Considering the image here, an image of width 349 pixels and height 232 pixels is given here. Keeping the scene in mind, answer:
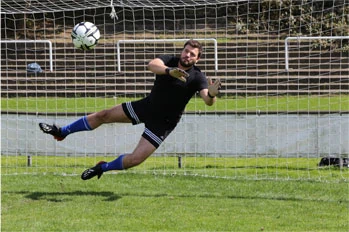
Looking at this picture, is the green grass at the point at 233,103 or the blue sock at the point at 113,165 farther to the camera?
the green grass at the point at 233,103

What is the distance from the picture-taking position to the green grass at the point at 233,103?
1433 cm

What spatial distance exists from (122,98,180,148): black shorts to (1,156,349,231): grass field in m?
1.35

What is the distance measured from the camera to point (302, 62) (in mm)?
18016

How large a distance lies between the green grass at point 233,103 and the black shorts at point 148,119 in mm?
5423

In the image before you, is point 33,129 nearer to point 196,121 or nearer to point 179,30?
point 196,121

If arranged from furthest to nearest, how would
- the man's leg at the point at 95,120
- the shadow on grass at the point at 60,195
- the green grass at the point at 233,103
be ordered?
the green grass at the point at 233,103
the shadow on grass at the point at 60,195
the man's leg at the point at 95,120

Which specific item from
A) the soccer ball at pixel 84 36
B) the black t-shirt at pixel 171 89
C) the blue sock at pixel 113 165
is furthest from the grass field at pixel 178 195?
the soccer ball at pixel 84 36

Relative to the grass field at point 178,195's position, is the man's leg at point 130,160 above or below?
above

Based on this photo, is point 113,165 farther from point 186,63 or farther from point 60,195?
point 60,195

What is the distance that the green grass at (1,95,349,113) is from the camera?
1433 centimetres

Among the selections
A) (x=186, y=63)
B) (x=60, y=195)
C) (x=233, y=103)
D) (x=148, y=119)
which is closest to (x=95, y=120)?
(x=148, y=119)

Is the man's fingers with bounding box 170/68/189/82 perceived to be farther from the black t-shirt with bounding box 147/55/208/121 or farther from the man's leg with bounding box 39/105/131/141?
the man's leg with bounding box 39/105/131/141

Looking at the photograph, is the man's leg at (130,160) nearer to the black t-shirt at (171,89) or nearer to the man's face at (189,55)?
the black t-shirt at (171,89)

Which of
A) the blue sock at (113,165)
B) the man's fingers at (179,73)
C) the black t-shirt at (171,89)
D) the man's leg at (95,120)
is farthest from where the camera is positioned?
the man's leg at (95,120)
